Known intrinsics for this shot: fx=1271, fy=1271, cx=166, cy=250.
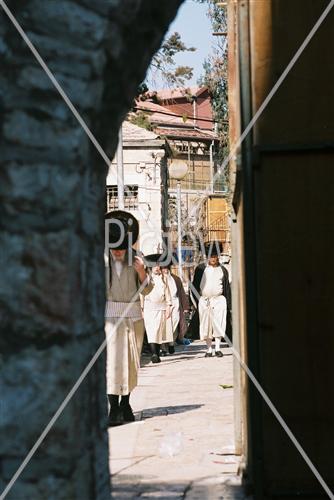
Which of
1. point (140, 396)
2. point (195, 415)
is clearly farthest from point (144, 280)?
point (140, 396)

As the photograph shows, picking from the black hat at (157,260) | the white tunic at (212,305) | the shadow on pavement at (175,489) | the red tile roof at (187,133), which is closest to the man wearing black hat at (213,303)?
the white tunic at (212,305)

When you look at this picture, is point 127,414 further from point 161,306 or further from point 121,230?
point 161,306

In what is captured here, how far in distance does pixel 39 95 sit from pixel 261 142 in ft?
10.8

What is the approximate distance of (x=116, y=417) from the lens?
11.0m

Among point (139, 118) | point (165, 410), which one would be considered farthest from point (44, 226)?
point (139, 118)

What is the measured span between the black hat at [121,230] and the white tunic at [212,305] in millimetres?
7597

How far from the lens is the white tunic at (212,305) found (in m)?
19.1

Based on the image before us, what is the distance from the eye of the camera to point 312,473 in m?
6.39

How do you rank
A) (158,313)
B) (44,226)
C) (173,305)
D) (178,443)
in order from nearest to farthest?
1. (44,226)
2. (178,443)
3. (158,313)
4. (173,305)

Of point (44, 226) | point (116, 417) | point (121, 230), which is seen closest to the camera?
point (44, 226)

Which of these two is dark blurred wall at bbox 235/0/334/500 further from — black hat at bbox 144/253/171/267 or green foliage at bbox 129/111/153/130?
green foliage at bbox 129/111/153/130

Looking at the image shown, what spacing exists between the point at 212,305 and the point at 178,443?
10098 mm

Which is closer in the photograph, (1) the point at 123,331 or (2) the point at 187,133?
(1) the point at 123,331

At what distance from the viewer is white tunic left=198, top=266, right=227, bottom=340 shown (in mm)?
19094
